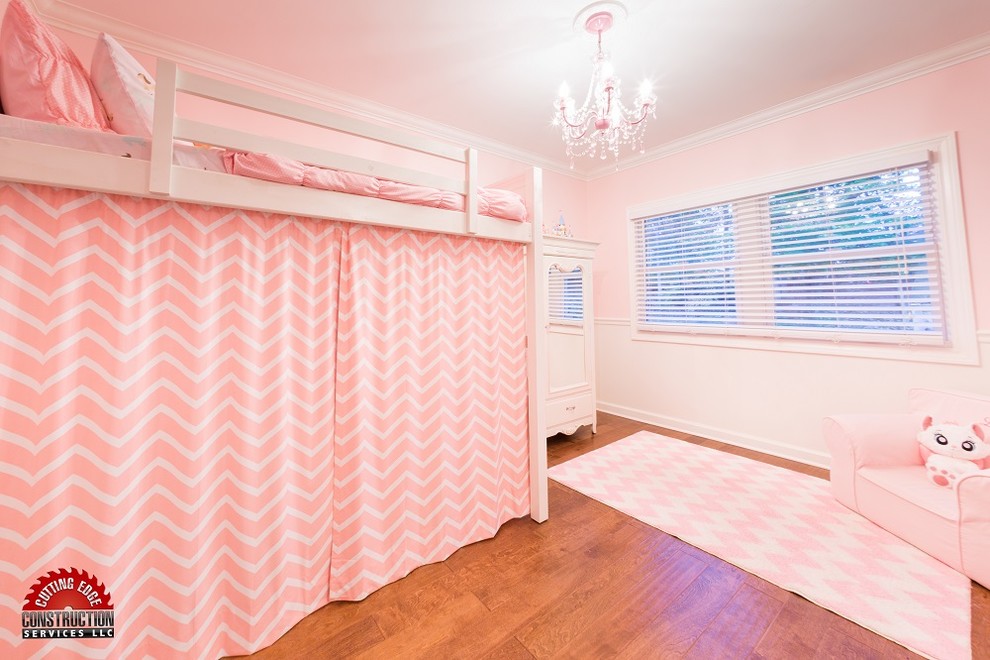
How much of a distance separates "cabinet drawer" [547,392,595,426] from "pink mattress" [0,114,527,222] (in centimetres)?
176

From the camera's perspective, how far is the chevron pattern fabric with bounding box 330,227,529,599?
4.66 ft

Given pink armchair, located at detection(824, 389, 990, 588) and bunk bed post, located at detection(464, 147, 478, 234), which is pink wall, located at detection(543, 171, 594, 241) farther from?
pink armchair, located at detection(824, 389, 990, 588)

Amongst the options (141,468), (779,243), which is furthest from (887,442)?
(141,468)

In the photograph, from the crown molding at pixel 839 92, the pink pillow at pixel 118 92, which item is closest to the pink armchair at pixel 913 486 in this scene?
the crown molding at pixel 839 92

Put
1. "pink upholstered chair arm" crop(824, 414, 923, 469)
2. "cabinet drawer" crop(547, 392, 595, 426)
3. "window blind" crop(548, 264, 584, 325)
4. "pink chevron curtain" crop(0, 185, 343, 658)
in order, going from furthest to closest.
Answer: "window blind" crop(548, 264, 584, 325), "cabinet drawer" crop(547, 392, 595, 426), "pink upholstered chair arm" crop(824, 414, 923, 469), "pink chevron curtain" crop(0, 185, 343, 658)

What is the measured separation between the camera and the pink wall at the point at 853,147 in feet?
6.91

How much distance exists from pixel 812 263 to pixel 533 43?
2509mm

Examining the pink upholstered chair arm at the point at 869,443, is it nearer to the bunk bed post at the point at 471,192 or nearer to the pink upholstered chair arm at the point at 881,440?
the pink upholstered chair arm at the point at 881,440

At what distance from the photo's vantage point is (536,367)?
1.90m

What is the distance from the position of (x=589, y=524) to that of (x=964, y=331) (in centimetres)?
253

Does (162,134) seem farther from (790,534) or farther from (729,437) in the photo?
(729,437)

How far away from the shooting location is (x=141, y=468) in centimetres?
107

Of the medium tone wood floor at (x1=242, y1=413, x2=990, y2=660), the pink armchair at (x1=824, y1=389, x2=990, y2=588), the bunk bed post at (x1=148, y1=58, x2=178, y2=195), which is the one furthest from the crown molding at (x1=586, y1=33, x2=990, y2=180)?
the bunk bed post at (x1=148, y1=58, x2=178, y2=195)

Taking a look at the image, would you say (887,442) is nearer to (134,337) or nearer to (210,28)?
(134,337)
